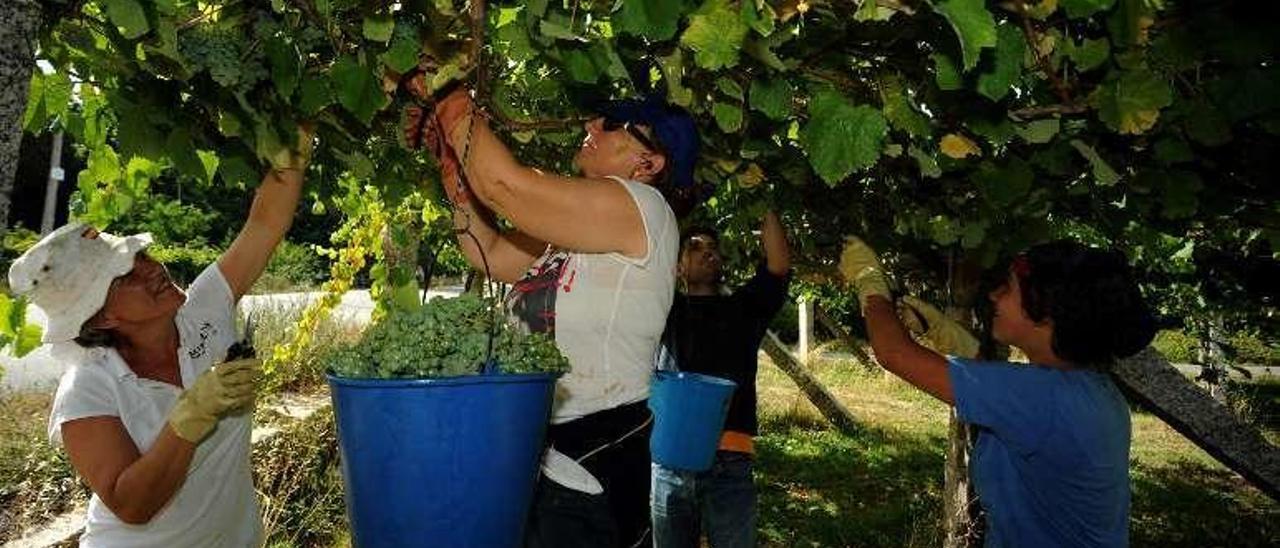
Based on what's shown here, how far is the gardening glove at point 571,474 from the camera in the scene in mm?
1945

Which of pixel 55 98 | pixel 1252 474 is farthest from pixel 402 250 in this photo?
pixel 1252 474

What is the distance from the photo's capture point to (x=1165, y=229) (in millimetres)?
3504

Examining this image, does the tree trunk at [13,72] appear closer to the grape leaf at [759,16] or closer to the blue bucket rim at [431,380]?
the blue bucket rim at [431,380]

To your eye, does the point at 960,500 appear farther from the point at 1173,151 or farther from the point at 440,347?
the point at 440,347

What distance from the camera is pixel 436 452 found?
1448mm

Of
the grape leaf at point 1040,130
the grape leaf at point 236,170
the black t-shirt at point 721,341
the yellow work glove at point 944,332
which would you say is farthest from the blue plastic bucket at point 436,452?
the black t-shirt at point 721,341

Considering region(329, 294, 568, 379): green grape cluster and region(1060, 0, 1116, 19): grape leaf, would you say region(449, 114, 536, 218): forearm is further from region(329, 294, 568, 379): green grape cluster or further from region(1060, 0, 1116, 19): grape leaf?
region(1060, 0, 1116, 19): grape leaf

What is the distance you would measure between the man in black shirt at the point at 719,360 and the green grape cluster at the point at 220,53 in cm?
256

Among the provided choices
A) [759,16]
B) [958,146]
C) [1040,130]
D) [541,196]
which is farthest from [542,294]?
[1040,130]

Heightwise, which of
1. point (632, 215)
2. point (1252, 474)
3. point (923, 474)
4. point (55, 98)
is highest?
point (55, 98)

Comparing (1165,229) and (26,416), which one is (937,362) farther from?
(26,416)

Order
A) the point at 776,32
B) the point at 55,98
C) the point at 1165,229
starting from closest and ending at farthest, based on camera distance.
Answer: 1. the point at 776,32
2. the point at 55,98
3. the point at 1165,229

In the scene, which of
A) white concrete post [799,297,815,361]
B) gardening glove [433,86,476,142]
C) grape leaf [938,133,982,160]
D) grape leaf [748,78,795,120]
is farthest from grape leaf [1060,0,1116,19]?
white concrete post [799,297,815,361]

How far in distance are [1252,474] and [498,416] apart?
392 centimetres
